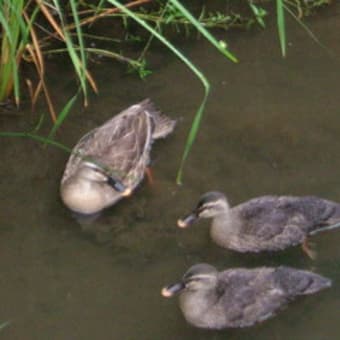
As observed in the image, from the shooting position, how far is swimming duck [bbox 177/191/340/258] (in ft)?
19.3

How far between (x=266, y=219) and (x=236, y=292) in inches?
21.9

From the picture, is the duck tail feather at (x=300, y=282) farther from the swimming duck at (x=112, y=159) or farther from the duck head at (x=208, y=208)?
the swimming duck at (x=112, y=159)

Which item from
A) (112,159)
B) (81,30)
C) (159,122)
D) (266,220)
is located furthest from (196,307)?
(81,30)

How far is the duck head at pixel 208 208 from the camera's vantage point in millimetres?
5863

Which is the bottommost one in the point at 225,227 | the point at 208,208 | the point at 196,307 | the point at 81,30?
the point at 196,307

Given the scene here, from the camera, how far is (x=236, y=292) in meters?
5.55

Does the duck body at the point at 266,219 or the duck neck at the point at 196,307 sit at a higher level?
the duck body at the point at 266,219

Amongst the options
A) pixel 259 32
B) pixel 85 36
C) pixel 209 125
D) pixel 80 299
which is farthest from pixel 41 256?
pixel 259 32

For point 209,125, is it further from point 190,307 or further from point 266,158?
point 190,307

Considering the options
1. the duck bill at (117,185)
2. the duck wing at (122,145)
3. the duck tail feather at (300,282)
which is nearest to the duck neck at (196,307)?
the duck tail feather at (300,282)

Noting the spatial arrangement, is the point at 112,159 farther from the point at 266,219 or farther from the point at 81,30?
the point at 81,30

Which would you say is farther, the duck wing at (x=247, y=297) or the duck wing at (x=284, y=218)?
the duck wing at (x=284, y=218)

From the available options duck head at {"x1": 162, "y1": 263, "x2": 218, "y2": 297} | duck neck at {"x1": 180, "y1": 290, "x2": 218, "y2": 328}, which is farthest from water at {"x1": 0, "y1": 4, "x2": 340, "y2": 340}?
duck head at {"x1": 162, "y1": 263, "x2": 218, "y2": 297}

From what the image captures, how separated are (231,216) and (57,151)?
4.13ft
